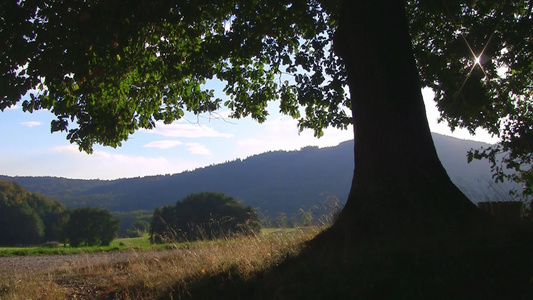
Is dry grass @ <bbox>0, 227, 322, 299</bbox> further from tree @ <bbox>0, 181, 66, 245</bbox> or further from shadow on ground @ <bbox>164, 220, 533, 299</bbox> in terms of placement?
tree @ <bbox>0, 181, 66, 245</bbox>

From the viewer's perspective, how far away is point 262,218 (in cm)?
1055

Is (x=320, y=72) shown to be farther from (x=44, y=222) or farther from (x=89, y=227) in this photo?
(x=44, y=222)

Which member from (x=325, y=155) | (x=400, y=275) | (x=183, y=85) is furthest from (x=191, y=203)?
(x=325, y=155)

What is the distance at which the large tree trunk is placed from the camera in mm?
5621

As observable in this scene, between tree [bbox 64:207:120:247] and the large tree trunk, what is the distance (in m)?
64.1

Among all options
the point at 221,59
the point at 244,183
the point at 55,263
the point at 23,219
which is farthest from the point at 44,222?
the point at 221,59

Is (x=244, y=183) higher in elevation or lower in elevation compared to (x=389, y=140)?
lower

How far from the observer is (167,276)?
21.9ft

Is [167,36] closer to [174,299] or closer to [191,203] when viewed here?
[174,299]

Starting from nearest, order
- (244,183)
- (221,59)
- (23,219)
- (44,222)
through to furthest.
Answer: (221,59)
(23,219)
(44,222)
(244,183)

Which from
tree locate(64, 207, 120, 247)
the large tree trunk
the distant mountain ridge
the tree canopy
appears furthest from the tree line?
the large tree trunk

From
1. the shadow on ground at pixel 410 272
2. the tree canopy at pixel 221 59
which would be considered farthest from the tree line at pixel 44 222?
the shadow on ground at pixel 410 272

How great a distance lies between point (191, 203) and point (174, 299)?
4049cm

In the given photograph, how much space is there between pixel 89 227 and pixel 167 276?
66182 mm
